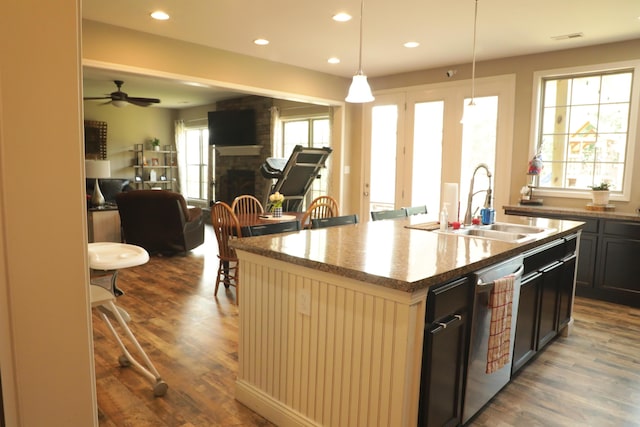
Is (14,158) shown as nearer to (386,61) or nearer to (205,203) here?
(386,61)

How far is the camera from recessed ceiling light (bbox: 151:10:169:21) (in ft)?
11.9

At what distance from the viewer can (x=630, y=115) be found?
4.29m

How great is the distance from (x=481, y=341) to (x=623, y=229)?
2.92m

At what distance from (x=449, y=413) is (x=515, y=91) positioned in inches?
164

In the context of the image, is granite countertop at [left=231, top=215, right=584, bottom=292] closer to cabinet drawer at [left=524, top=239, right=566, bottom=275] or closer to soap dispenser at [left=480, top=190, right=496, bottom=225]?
cabinet drawer at [left=524, top=239, right=566, bottom=275]

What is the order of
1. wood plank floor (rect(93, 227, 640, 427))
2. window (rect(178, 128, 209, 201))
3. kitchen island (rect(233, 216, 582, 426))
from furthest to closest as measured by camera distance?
window (rect(178, 128, 209, 201)) < wood plank floor (rect(93, 227, 640, 427)) < kitchen island (rect(233, 216, 582, 426))

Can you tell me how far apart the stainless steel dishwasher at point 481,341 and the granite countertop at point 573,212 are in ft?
8.27

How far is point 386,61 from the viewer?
525 centimetres

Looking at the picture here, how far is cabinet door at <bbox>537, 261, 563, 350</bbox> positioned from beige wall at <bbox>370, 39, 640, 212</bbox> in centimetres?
215

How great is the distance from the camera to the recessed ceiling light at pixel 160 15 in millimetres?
3632

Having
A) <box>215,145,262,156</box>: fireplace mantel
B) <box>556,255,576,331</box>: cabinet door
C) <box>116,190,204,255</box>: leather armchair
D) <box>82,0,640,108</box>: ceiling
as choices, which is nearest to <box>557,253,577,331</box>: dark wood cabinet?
<box>556,255,576,331</box>: cabinet door

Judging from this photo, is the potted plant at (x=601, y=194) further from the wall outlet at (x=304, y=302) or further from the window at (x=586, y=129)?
the wall outlet at (x=304, y=302)

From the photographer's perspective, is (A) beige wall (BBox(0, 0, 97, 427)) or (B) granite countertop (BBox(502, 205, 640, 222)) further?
(B) granite countertop (BBox(502, 205, 640, 222))

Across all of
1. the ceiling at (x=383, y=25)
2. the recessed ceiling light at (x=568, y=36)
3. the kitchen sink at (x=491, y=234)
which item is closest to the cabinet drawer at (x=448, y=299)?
the kitchen sink at (x=491, y=234)
